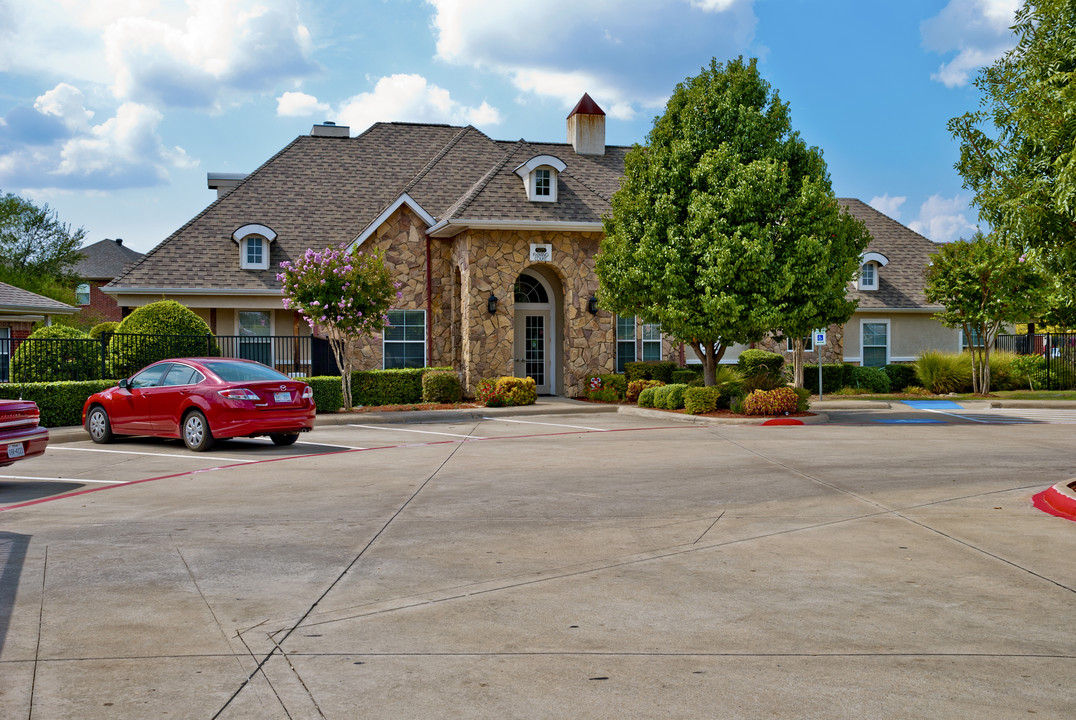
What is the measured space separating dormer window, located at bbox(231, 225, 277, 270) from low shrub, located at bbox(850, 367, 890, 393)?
19953 millimetres

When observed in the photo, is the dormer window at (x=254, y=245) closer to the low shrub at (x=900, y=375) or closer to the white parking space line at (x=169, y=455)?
the white parking space line at (x=169, y=455)

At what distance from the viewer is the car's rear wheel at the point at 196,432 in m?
15.2

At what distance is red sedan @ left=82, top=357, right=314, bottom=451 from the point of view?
15.1m

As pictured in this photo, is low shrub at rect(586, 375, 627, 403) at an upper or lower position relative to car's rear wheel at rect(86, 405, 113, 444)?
upper

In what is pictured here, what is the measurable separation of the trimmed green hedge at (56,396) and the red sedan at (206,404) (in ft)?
12.6

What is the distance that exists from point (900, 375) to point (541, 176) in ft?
47.8

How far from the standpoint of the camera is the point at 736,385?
78.0 ft

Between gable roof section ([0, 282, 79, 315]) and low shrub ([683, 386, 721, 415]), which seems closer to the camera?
low shrub ([683, 386, 721, 415])

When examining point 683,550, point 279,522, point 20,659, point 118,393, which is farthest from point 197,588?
point 118,393

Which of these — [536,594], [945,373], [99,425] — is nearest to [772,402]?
[945,373]

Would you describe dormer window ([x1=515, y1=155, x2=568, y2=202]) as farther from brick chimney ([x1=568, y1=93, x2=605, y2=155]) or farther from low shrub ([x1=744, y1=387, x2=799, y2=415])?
low shrub ([x1=744, y1=387, x2=799, y2=415])

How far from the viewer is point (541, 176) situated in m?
27.5

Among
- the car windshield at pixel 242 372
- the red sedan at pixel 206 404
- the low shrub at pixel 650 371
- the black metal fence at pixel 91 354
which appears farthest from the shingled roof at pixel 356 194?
the red sedan at pixel 206 404

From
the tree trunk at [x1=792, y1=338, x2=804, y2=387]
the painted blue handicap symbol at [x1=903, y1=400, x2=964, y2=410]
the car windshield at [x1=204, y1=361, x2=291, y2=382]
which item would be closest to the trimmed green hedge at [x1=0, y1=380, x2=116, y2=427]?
the car windshield at [x1=204, y1=361, x2=291, y2=382]
